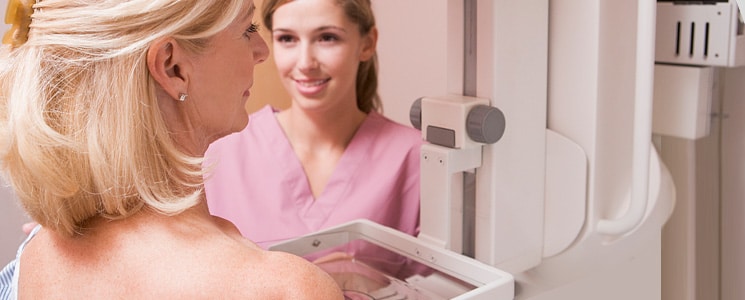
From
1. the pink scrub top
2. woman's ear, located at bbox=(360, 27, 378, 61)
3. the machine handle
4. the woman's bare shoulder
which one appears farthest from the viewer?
woman's ear, located at bbox=(360, 27, 378, 61)

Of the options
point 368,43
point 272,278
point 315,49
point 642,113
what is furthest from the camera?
point 368,43

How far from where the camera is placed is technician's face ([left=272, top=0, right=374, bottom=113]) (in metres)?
1.77

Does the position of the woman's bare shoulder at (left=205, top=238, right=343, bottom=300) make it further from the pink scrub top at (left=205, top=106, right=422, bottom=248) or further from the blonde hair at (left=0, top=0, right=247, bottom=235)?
the pink scrub top at (left=205, top=106, right=422, bottom=248)

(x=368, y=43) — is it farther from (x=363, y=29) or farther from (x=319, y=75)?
(x=319, y=75)

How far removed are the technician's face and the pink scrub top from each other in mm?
132

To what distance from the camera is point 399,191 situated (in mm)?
1788

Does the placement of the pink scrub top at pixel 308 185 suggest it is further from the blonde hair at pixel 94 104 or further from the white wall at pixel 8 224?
the blonde hair at pixel 94 104

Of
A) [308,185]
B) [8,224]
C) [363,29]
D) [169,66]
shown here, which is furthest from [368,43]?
[169,66]

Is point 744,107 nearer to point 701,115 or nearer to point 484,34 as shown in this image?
point 701,115

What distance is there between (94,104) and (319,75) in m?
1.00

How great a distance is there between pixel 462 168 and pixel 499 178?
5cm

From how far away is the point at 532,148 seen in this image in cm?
113

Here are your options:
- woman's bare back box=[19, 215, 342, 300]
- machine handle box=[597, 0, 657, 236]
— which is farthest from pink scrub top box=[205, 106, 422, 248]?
woman's bare back box=[19, 215, 342, 300]

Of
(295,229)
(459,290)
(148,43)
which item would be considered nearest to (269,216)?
(295,229)
